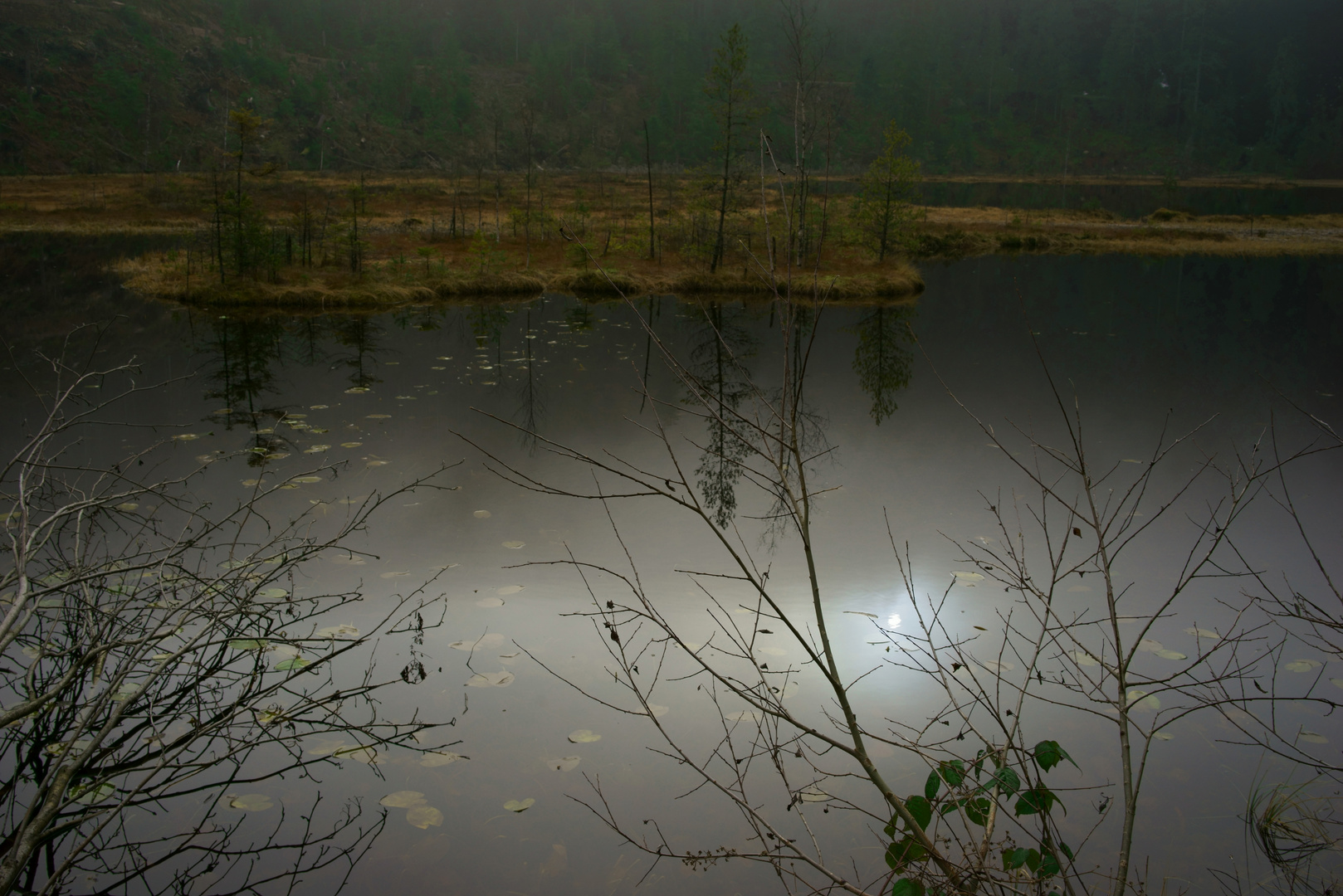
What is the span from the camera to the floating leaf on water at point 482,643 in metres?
4.22

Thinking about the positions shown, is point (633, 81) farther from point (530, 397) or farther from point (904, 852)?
point (904, 852)

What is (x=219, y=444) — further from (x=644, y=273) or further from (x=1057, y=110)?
(x=1057, y=110)

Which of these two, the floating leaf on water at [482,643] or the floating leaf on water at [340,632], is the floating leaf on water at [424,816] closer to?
the floating leaf on water at [482,643]

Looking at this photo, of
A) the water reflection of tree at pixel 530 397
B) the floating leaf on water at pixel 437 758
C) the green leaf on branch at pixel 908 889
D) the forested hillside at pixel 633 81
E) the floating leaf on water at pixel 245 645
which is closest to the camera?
the green leaf on branch at pixel 908 889

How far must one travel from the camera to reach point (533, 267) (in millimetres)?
21516

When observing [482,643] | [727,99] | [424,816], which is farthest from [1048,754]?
[727,99]

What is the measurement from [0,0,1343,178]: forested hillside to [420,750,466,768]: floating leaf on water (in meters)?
52.5

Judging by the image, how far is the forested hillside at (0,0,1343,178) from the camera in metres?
62.6

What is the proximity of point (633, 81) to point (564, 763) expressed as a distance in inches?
4122

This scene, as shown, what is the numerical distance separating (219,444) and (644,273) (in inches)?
581

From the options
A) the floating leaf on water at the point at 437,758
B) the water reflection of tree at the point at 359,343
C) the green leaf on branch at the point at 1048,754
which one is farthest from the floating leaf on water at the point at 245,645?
the water reflection of tree at the point at 359,343

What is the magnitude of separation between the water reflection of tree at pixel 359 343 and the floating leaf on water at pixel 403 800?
7.73 meters

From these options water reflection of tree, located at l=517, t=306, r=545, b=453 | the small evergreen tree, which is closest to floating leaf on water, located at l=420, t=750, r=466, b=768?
water reflection of tree, located at l=517, t=306, r=545, b=453

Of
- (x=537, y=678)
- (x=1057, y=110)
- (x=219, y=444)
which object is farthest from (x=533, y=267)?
(x=1057, y=110)
